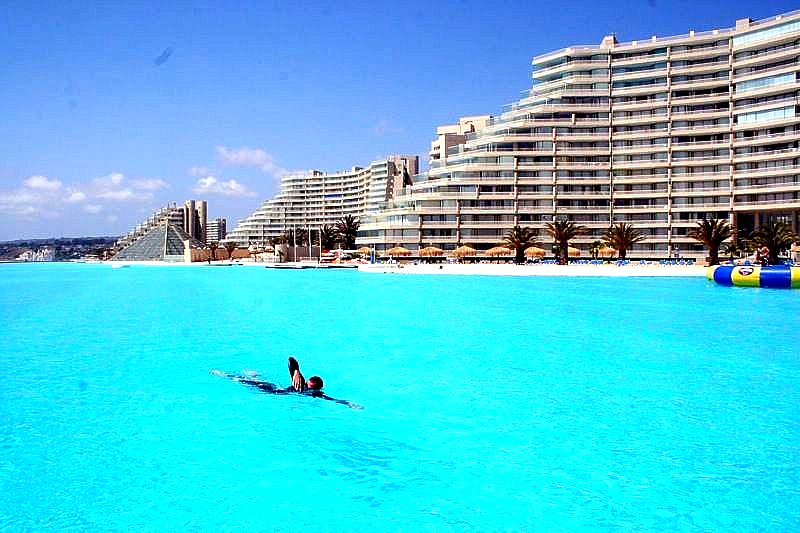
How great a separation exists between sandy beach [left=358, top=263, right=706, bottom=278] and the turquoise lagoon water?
37.3m

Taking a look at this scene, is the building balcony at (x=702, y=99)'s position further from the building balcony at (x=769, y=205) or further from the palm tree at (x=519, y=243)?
the palm tree at (x=519, y=243)

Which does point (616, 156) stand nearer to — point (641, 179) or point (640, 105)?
point (641, 179)

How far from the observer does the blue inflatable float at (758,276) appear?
161 feet

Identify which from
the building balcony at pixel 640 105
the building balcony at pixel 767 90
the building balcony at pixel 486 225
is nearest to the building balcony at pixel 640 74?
the building balcony at pixel 640 105

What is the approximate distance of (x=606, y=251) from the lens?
285ft

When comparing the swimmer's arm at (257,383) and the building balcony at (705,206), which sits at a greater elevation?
the building balcony at (705,206)

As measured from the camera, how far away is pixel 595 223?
326 ft

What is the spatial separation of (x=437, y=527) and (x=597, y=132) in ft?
322

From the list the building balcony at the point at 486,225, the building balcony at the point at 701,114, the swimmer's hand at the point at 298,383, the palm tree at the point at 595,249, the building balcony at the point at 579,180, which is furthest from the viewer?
the building balcony at the point at 579,180

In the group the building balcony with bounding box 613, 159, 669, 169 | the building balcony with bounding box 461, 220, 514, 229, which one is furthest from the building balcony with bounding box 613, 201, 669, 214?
the building balcony with bounding box 461, 220, 514, 229

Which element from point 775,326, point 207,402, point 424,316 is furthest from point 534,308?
point 207,402

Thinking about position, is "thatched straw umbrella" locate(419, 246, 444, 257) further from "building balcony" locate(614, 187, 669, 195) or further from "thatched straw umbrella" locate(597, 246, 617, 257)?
"building balcony" locate(614, 187, 669, 195)

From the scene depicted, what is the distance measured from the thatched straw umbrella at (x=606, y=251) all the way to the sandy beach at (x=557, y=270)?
477 inches

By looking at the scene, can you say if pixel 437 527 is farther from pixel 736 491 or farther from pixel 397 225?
pixel 397 225
